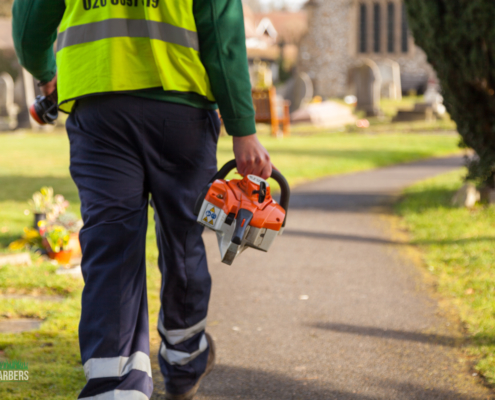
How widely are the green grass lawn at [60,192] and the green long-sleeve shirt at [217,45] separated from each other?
4.47ft

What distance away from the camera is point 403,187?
26.9 ft

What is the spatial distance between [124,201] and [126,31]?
0.56 meters

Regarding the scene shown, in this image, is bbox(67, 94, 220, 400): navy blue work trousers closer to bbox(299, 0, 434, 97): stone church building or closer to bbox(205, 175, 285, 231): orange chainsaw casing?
bbox(205, 175, 285, 231): orange chainsaw casing

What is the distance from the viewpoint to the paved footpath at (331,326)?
2727 millimetres

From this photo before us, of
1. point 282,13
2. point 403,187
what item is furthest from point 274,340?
point 282,13

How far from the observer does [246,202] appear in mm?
2086

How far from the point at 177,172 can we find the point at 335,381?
1.26 m

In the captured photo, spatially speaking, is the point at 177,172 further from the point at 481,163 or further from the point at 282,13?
the point at 282,13

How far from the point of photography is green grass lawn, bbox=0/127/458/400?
2.84 meters

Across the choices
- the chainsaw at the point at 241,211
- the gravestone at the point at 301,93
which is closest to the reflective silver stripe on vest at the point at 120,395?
the chainsaw at the point at 241,211

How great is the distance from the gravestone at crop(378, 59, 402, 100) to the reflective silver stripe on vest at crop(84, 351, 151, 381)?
30.4 metres

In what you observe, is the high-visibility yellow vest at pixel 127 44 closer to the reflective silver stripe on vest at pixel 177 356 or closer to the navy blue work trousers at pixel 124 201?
the navy blue work trousers at pixel 124 201

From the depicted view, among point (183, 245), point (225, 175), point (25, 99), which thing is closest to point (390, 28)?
point (25, 99)

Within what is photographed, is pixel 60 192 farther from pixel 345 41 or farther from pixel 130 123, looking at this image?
pixel 345 41
